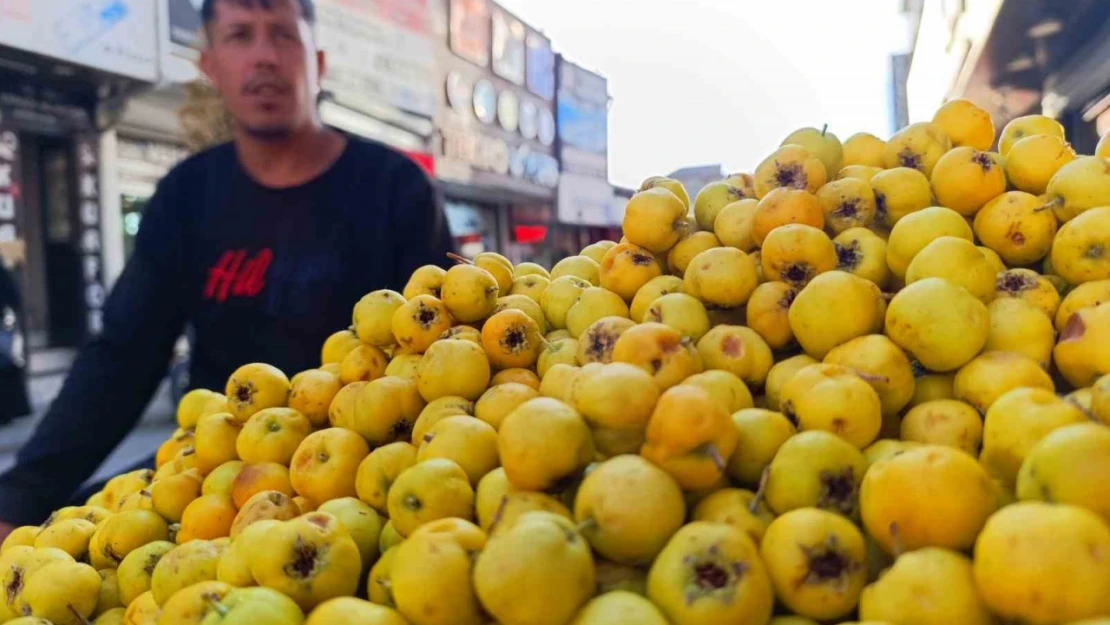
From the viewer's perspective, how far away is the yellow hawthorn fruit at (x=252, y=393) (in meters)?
1.68

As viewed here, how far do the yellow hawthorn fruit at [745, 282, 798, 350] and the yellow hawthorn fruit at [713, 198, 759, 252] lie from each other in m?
0.21

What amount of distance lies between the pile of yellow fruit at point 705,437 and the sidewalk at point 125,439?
5.35 m

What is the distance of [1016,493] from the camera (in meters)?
1.04

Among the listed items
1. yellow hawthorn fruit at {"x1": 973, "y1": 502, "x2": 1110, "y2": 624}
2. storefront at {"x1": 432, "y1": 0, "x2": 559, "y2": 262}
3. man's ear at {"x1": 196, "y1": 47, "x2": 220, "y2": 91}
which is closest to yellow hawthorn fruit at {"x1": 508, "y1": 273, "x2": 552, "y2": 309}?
yellow hawthorn fruit at {"x1": 973, "y1": 502, "x2": 1110, "y2": 624}

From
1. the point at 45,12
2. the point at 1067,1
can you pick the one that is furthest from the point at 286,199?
the point at 45,12

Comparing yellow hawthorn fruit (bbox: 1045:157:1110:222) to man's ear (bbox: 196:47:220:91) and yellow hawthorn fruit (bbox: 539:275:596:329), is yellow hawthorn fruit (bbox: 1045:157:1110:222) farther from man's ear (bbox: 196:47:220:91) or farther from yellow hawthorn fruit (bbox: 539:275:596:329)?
man's ear (bbox: 196:47:220:91)

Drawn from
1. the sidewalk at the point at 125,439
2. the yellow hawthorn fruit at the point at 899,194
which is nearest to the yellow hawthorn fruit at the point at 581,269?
the yellow hawthorn fruit at the point at 899,194

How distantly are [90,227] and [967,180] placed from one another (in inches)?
342

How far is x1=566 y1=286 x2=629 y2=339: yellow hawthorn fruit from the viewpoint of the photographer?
167 centimetres

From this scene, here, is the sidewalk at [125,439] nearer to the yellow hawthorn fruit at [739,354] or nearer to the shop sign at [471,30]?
the yellow hawthorn fruit at [739,354]

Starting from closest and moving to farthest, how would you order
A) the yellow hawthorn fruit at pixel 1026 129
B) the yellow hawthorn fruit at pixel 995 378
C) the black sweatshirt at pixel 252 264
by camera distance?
the yellow hawthorn fruit at pixel 995 378
the yellow hawthorn fruit at pixel 1026 129
the black sweatshirt at pixel 252 264

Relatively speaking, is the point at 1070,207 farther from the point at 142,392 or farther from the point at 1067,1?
the point at 1067,1

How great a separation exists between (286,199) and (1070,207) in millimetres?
2434

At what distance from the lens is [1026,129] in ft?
6.48
